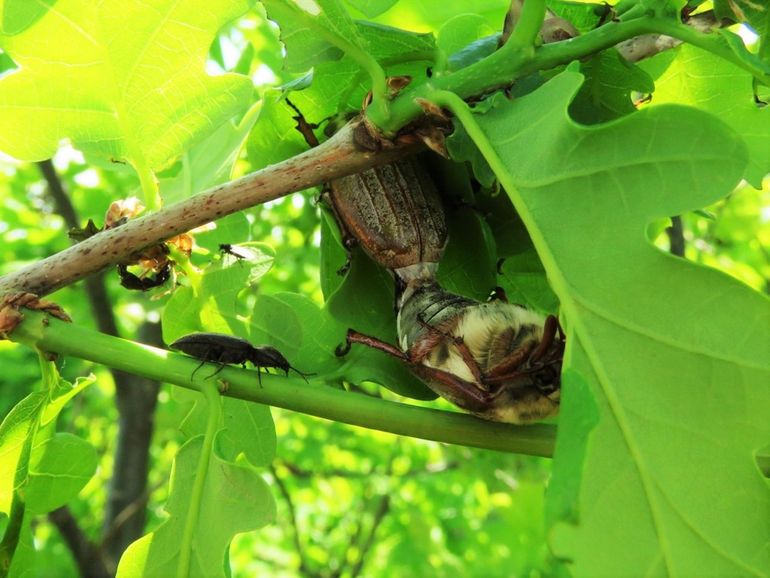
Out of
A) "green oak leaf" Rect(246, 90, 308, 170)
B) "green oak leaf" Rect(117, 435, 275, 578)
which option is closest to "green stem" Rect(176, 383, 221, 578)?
"green oak leaf" Rect(117, 435, 275, 578)

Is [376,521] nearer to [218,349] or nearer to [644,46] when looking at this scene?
[218,349]

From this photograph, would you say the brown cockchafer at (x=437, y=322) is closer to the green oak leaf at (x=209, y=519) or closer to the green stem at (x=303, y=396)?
the green stem at (x=303, y=396)

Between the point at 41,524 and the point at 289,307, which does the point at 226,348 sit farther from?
the point at 41,524

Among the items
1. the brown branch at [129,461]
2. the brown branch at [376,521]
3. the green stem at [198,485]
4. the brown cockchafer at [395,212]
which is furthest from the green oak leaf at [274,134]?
the brown branch at [376,521]

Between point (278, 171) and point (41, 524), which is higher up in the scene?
point (278, 171)

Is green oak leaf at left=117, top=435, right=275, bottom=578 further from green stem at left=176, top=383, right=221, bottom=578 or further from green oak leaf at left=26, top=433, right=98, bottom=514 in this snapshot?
green oak leaf at left=26, top=433, right=98, bottom=514

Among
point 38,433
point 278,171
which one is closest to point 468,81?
point 278,171
